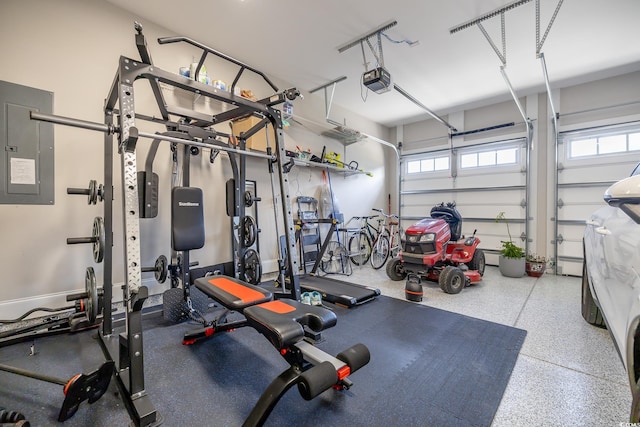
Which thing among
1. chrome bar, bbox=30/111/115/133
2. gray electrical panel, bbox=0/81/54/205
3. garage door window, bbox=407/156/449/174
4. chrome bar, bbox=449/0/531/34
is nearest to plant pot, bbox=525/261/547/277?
garage door window, bbox=407/156/449/174

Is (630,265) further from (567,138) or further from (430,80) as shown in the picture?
(567,138)

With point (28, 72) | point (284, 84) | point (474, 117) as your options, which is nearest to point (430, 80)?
point (474, 117)

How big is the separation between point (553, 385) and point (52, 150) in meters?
4.25

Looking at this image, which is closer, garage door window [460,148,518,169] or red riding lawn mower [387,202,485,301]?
red riding lawn mower [387,202,485,301]

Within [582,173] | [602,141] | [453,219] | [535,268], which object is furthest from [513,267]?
[602,141]

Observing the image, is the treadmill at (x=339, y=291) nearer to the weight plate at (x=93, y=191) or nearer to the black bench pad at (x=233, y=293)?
the black bench pad at (x=233, y=293)

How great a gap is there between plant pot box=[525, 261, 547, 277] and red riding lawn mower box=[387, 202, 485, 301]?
877 mm

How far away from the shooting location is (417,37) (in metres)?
3.23

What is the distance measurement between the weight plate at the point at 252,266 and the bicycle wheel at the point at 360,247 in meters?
2.59

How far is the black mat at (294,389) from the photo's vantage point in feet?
4.46

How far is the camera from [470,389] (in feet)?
5.11

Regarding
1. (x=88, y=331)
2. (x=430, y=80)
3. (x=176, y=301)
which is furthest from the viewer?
(x=430, y=80)

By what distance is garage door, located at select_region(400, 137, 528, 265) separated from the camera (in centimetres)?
489

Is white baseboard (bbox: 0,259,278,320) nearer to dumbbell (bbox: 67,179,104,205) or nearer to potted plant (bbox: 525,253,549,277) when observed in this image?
dumbbell (bbox: 67,179,104,205)
